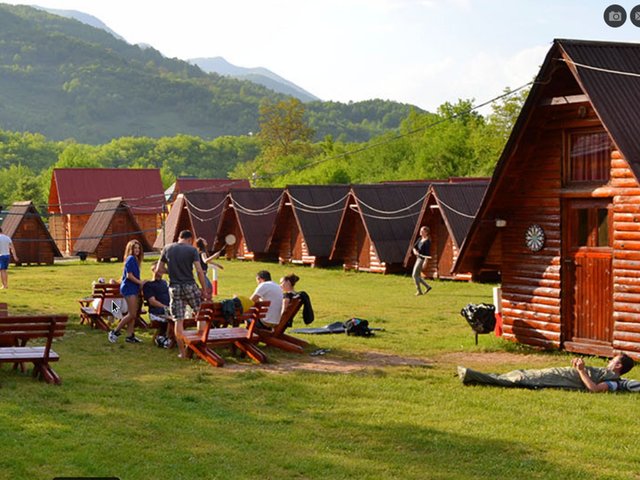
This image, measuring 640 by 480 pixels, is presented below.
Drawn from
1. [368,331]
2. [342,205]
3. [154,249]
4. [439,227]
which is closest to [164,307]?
[368,331]

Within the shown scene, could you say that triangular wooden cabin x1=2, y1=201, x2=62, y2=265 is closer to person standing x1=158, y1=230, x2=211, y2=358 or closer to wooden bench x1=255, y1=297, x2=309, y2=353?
wooden bench x1=255, y1=297, x2=309, y2=353

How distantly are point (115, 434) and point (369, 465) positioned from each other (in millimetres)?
2831

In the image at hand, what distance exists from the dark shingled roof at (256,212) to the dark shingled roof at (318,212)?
3974 millimetres

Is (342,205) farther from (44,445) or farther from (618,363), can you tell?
(44,445)

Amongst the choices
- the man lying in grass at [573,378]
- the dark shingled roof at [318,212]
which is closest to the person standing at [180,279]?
the man lying in grass at [573,378]

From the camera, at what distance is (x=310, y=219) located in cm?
4166

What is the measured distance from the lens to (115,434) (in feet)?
34.7

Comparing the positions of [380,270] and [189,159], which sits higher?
[189,159]

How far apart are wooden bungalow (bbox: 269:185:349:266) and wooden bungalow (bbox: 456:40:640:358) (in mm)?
21990

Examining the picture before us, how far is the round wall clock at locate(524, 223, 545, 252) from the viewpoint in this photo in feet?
58.9

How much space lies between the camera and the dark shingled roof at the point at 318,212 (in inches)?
1617

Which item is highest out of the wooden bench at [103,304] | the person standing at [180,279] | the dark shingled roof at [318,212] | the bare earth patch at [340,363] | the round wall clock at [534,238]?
the dark shingled roof at [318,212]

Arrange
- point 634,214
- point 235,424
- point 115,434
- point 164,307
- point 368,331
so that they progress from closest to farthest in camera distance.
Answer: point 115,434, point 235,424, point 634,214, point 164,307, point 368,331

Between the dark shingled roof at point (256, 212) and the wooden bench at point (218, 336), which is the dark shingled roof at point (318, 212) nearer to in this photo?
the dark shingled roof at point (256, 212)
